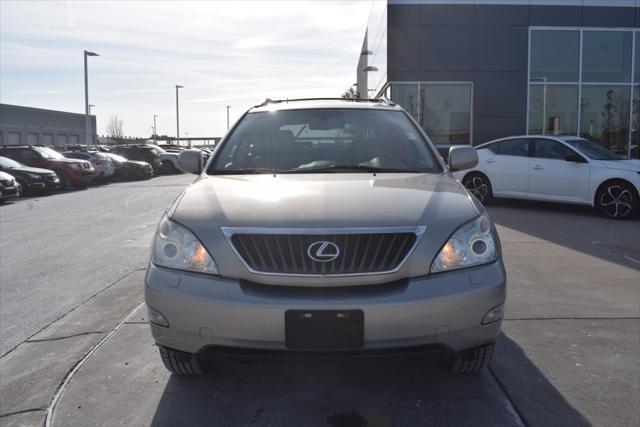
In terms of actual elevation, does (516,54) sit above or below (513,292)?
above

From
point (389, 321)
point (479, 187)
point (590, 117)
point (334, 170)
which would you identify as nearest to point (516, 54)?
point (590, 117)

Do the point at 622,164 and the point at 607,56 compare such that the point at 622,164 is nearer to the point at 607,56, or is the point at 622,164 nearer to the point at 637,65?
the point at 607,56

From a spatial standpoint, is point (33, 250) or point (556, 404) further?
point (33, 250)

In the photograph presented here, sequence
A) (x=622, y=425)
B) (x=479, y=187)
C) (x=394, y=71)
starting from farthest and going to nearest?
(x=394, y=71), (x=479, y=187), (x=622, y=425)

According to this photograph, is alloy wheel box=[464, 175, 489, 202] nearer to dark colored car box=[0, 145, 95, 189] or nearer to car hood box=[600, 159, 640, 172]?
car hood box=[600, 159, 640, 172]

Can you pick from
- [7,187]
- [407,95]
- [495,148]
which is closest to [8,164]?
[7,187]

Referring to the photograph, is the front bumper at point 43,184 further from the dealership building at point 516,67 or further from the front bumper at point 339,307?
the front bumper at point 339,307

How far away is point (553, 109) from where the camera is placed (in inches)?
765

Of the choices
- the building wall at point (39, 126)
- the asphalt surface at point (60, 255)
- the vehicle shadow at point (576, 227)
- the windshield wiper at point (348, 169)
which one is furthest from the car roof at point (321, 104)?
the building wall at point (39, 126)

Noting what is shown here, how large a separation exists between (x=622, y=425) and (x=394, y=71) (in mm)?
17165

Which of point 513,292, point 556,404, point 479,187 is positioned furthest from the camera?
point 479,187

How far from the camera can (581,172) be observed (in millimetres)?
10180

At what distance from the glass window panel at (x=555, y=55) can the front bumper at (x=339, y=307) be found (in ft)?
60.2

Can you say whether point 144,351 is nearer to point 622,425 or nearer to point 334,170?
point 334,170
